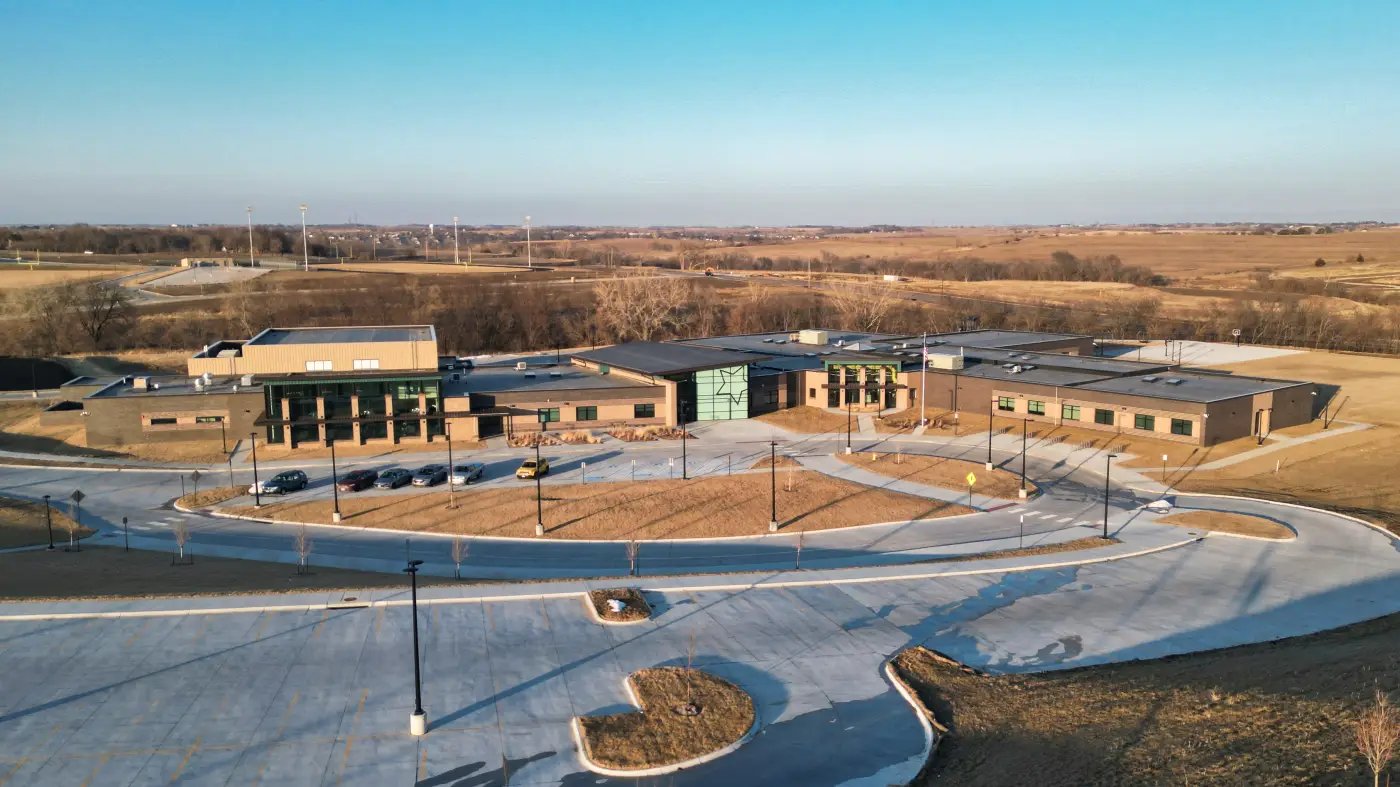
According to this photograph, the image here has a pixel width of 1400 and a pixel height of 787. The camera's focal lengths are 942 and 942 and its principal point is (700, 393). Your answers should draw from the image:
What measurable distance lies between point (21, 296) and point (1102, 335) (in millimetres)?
111777

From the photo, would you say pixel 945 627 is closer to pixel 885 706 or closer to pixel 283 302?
pixel 885 706

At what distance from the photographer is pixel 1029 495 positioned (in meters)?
46.8

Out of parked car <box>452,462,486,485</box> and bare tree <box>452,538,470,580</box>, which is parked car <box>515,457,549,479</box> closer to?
parked car <box>452,462,486,485</box>

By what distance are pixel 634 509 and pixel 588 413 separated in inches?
756

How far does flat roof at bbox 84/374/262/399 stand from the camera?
2298 inches

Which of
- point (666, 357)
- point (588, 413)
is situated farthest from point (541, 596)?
point (666, 357)

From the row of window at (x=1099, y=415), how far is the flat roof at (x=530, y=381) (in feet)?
78.7

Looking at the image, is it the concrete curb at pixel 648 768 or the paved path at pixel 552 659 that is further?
the paved path at pixel 552 659

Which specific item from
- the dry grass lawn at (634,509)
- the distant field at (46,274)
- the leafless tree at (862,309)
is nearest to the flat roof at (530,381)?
the dry grass lawn at (634,509)

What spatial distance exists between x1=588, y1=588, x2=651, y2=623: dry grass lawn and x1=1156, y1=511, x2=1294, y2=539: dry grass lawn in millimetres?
25123

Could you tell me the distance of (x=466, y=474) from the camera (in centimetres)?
4841

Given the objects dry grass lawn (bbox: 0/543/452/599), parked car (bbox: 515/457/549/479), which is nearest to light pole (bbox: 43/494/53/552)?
dry grass lawn (bbox: 0/543/452/599)

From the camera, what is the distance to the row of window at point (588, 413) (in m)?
61.1

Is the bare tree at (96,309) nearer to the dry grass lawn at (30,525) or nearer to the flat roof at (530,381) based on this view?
the flat roof at (530,381)
